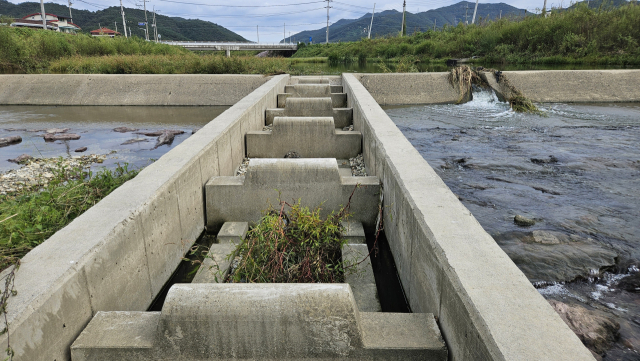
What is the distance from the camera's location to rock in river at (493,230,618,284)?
149 inches

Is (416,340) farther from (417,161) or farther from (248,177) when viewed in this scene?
(248,177)

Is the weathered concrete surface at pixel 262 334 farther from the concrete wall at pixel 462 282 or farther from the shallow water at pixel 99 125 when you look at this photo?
the shallow water at pixel 99 125

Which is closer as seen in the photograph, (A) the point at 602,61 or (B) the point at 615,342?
(B) the point at 615,342

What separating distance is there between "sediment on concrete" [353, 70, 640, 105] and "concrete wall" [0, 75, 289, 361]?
1020 cm

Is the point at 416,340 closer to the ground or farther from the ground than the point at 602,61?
closer to the ground

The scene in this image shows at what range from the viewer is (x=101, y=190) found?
14.1 feet

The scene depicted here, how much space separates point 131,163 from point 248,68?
9.48 m

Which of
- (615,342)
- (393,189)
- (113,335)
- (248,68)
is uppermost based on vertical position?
(248,68)

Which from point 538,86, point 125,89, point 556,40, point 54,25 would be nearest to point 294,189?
point 125,89

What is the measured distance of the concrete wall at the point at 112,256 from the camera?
2.09 meters

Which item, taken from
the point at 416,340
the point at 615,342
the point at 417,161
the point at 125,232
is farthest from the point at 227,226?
the point at 615,342

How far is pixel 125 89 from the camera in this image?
14023mm

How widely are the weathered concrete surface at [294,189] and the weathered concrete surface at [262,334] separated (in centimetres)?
230

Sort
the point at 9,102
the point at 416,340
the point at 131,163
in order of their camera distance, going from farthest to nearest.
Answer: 1. the point at 9,102
2. the point at 131,163
3. the point at 416,340
